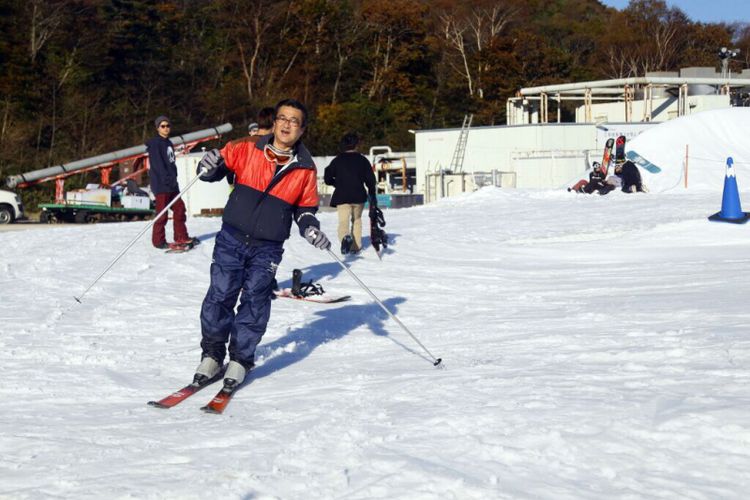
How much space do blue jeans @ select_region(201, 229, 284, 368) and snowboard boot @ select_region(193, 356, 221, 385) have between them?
0.04m

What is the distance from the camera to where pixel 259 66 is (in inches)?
2023

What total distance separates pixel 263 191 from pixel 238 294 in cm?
63

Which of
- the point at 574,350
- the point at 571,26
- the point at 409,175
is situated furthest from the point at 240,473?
the point at 571,26

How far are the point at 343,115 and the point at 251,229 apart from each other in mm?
44652

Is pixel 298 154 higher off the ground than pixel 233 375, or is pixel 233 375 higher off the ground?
pixel 298 154

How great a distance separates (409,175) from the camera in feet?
131

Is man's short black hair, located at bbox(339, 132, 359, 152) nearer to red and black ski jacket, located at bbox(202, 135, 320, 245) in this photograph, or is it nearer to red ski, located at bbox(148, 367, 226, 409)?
red and black ski jacket, located at bbox(202, 135, 320, 245)

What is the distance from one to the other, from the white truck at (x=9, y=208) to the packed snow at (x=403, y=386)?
53.5ft

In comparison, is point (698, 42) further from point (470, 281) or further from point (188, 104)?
point (470, 281)

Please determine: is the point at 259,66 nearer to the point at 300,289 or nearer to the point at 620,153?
the point at 620,153

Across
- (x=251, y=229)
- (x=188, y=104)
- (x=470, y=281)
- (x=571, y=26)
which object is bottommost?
(x=470, y=281)

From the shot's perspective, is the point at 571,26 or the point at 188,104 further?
the point at 571,26

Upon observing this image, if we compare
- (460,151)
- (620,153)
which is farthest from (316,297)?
(460,151)

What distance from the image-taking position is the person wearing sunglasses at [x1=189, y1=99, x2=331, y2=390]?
5.72m
